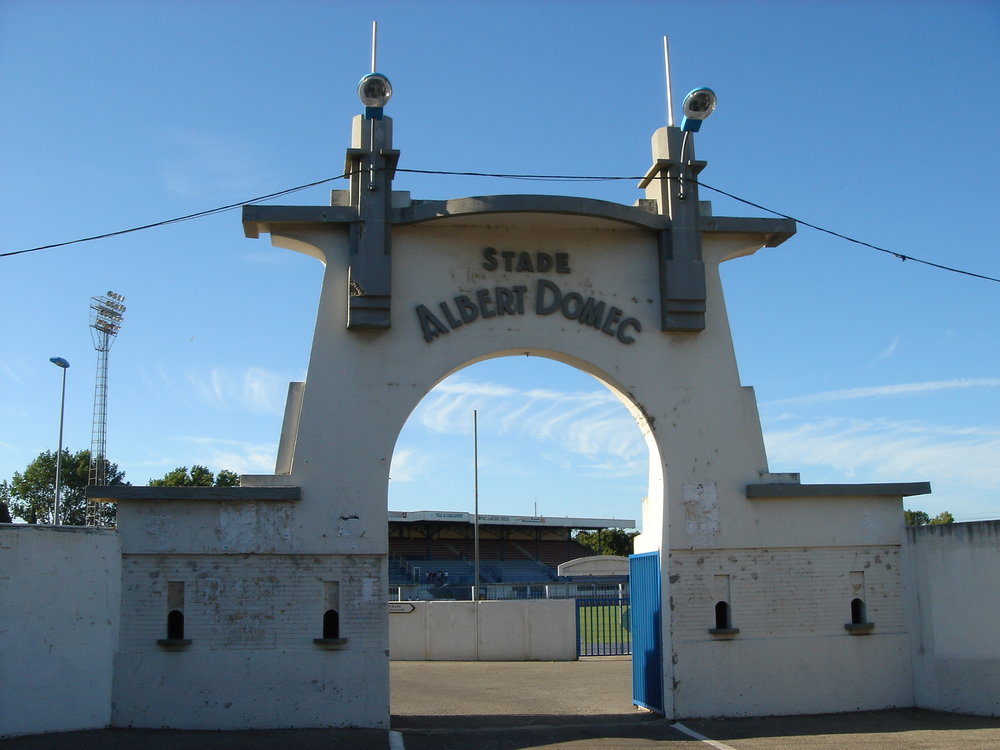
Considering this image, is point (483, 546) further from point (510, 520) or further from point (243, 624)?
point (243, 624)

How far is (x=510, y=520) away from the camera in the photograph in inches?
2244

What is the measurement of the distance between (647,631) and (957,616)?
3917mm

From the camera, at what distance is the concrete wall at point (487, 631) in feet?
68.8

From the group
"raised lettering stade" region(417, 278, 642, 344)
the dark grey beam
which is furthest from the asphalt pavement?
"raised lettering stade" region(417, 278, 642, 344)

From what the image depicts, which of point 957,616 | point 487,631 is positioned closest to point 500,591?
point 487,631

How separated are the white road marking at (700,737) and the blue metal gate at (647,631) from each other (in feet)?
2.05

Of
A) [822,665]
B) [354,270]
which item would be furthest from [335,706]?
[822,665]

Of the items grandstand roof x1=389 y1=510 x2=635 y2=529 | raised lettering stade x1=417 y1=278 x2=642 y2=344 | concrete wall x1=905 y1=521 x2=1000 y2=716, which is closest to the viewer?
concrete wall x1=905 y1=521 x2=1000 y2=716

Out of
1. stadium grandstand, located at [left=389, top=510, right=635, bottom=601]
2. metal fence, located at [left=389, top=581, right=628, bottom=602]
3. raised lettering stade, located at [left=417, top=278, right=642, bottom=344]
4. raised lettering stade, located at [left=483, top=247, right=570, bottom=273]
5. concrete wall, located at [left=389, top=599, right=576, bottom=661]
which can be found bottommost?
concrete wall, located at [left=389, top=599, right=576, bottom=661]

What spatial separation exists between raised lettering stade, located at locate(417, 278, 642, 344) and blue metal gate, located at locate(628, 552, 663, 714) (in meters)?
3.10

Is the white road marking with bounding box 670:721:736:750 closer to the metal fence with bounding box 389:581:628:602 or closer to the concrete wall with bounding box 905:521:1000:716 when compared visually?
the concrete wall with bounding box 905:521:1000:716

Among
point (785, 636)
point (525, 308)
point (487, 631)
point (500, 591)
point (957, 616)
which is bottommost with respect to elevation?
point (487, 631)

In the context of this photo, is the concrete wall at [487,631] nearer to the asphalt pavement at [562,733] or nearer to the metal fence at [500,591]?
the metal fence at [500,591]

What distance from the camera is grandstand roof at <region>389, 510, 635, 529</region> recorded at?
5297cm
